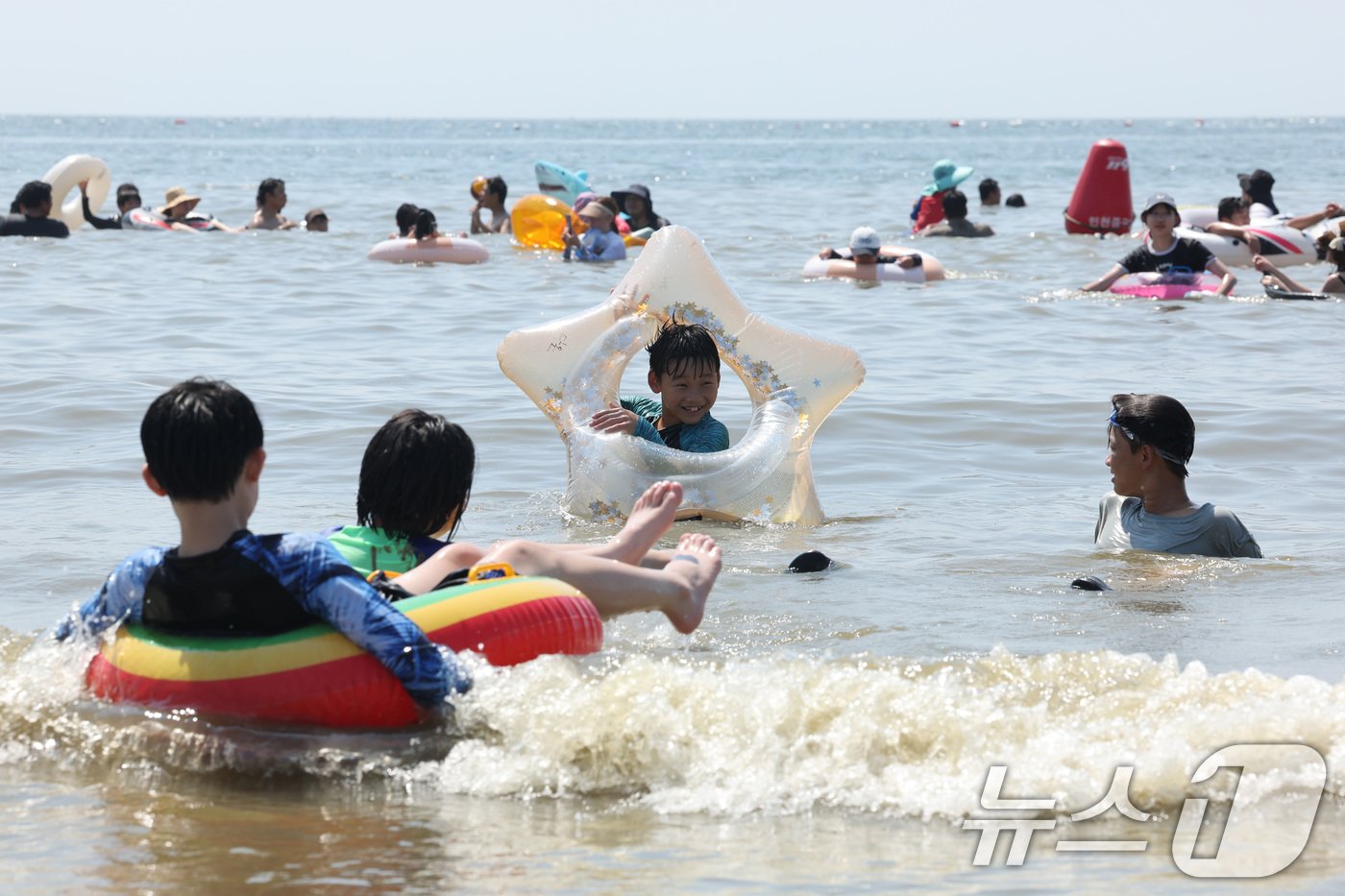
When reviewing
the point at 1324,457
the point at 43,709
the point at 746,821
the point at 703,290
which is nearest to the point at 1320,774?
the point at 746,821

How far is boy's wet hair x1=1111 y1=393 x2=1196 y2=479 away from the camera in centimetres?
517

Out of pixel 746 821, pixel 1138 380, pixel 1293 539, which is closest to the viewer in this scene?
pixel 746 821

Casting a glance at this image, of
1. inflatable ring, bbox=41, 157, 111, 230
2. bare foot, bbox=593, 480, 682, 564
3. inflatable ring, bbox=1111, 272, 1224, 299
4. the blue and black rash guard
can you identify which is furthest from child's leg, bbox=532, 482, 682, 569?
inflatable ring, bbox=41, 157, 111, 230

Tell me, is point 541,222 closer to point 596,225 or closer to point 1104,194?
point 596,225

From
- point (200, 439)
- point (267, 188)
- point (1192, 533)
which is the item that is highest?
point (200, 439)

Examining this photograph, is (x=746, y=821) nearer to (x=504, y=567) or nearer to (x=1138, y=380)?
(x=504, y=567)

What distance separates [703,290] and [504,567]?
2.82 meters

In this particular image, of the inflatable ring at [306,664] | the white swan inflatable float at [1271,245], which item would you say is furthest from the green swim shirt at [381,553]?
the white swan inflatable float at [1271,245]

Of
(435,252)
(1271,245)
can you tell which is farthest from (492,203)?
(1271,245)

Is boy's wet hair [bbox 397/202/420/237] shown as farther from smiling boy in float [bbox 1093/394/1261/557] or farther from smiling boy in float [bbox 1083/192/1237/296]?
smiling boy in float [bbox 1093/394/1261/557]

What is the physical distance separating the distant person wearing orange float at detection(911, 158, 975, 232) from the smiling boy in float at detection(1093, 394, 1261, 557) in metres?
14.0

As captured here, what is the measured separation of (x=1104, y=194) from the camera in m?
19.2

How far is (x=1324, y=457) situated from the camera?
7.40m

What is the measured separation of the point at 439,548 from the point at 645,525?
1.91 ft
